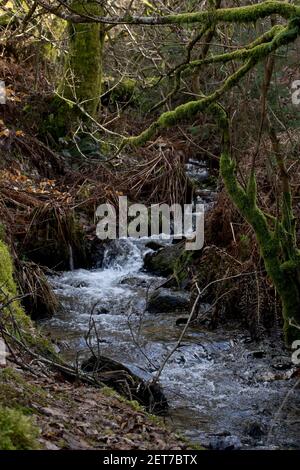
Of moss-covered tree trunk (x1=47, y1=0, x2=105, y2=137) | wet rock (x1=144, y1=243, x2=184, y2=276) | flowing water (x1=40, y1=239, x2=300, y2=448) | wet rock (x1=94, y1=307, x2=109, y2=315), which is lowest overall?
flowing water (x1=40, y1=239, x2=300, y2=448)

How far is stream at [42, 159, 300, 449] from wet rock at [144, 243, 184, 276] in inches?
6.3

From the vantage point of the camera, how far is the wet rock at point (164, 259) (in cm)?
976

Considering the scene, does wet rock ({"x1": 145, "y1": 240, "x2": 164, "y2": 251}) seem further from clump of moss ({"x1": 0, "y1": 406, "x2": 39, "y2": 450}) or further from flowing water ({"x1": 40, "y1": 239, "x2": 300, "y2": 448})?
clump of moss ({"x1": 0, "y1": 406, "x2": 39, "y2": 450})

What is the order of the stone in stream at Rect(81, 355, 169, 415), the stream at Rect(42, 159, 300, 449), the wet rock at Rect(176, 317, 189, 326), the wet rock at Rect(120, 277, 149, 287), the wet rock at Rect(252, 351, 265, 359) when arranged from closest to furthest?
the stone in stream at Rect(81, 355, 169, 415) < the stream at Rect(42, 159, 300, 449) < the wet rock at Rect(252, 351, 265, 359) < the wet rock at Rect(176, 317, 189, 326) < the wet rock at Rect(120, 277, 149, 287)

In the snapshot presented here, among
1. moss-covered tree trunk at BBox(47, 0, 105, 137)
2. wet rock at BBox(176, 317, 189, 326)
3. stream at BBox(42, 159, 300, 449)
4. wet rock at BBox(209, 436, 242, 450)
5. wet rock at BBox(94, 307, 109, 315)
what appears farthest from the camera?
moss-covered tree trunk at BBox(47, 0, 105, 137)

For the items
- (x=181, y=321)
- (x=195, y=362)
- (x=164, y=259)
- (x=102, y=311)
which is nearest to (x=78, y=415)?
(x=195, y=362)

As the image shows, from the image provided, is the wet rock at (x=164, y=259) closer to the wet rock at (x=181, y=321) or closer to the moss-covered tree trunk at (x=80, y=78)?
the wet rock at (x=181, y=321)

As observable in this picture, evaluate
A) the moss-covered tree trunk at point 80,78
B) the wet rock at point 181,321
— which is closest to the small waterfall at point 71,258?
the wet rock at point 181,321

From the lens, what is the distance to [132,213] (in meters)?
11.4

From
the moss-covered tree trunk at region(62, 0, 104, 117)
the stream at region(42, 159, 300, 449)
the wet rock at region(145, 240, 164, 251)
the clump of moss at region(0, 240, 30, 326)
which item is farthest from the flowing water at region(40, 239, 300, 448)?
the moss-covered tree trunk at region(62, 0, 104, 117)

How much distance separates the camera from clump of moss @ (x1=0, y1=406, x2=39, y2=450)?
2.85 meters

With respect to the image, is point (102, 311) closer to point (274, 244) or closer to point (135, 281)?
point (135, 281)
